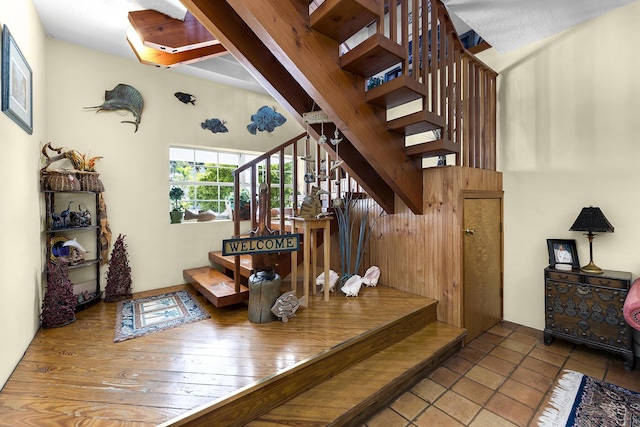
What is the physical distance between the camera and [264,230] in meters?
2.39

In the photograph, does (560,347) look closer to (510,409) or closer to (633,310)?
(633,310)

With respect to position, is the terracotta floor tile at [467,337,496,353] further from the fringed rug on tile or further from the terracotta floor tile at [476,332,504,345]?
the fringed rug on tile

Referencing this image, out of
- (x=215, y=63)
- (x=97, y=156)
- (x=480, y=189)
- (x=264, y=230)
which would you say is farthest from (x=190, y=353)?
(x=215, y=63)

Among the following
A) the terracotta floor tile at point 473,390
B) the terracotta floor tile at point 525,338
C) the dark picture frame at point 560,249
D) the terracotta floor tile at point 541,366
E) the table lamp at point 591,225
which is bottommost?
the terracotta floor tile at point 473,390

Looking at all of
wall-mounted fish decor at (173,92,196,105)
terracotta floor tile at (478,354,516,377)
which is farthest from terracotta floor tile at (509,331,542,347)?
wall-mounted fish decor at (173,92,196,105)

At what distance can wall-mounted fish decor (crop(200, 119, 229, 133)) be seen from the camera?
369cm

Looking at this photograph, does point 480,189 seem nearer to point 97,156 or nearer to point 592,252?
point 592,252

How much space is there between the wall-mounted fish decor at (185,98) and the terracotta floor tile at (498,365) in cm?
404

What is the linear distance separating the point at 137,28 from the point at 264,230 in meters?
1.93

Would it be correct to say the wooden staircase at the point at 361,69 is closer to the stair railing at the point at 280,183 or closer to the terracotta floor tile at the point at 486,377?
the stair railing at the point at 280,183

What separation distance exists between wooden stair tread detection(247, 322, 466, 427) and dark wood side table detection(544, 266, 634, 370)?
2.59 feet

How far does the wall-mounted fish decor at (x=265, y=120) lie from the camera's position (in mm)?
4086

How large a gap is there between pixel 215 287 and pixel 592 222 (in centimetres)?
319

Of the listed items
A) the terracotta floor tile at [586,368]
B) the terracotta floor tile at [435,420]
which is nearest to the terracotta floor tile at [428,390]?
the terracotta floor tile at [435,420]
